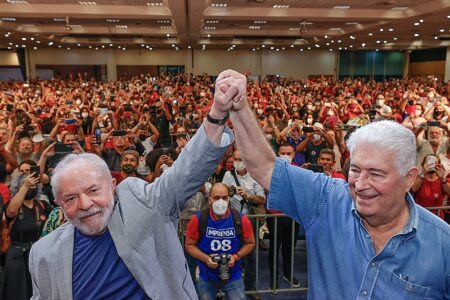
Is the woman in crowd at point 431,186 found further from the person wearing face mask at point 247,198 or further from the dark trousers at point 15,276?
the dark trousers at point 15,276

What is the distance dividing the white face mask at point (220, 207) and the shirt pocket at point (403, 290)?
253 centimetres

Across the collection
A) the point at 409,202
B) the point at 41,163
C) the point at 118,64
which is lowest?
the point at 41,163

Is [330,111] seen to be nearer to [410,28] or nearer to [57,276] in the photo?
[57,276]

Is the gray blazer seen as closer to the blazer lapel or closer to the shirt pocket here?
the blazer lapel

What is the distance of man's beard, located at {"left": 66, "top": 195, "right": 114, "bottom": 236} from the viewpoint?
5.94ft

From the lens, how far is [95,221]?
1.81 m

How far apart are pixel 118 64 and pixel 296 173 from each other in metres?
35.4

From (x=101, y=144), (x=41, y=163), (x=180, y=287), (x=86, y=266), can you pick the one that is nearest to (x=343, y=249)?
(x=180, y=287)

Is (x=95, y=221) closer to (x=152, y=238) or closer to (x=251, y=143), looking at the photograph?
(x=152, y=238)

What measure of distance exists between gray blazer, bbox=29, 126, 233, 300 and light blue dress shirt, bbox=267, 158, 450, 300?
0.31 m

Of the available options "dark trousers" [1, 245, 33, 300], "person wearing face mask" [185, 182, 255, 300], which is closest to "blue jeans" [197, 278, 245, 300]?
"person wearing face mask" [185, 182, 255, 300]

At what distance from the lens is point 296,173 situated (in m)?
1.71

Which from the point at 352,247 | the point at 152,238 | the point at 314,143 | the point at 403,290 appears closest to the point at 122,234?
the point at 152,238

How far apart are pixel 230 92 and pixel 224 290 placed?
2.86 m
